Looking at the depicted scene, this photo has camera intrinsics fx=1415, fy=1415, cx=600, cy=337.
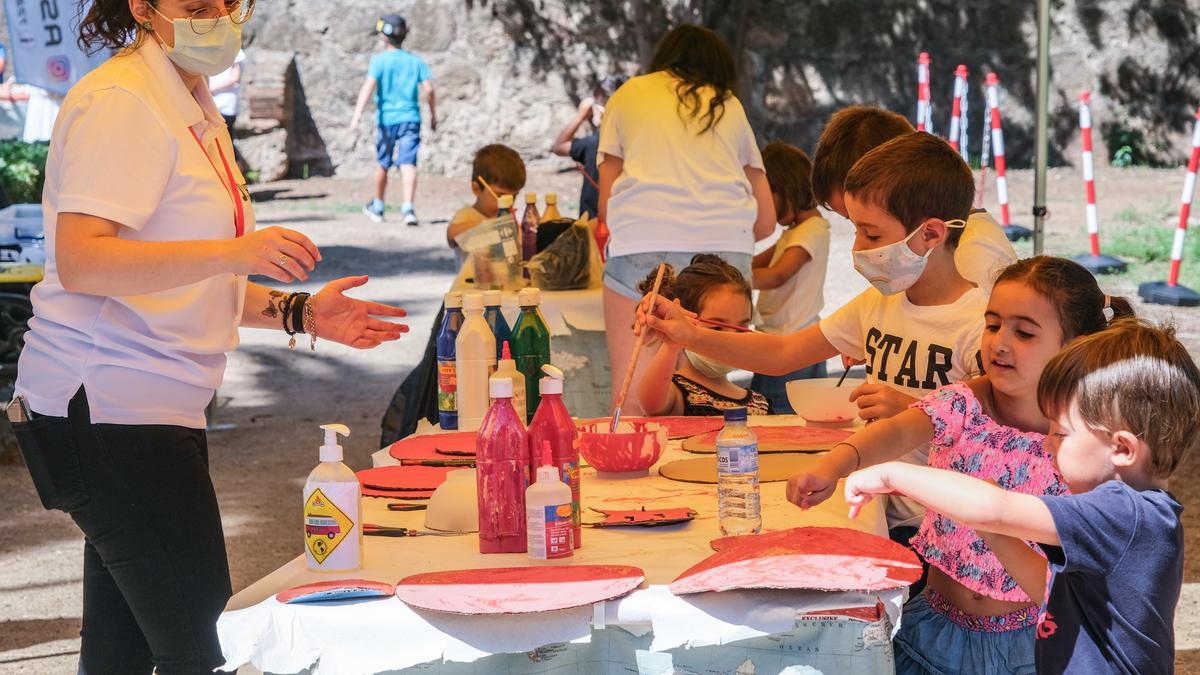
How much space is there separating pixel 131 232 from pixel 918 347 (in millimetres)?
1579

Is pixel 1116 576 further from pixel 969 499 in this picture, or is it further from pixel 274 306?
pixel 274 306

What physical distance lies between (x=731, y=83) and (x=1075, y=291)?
8.38ft

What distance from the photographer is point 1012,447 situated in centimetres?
248

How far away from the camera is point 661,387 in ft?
11.7

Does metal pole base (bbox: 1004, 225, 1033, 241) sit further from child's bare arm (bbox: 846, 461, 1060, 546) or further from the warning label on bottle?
the warning label on bottle

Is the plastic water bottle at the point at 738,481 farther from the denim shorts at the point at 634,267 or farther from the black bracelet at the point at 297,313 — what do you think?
the denim shorts at the point at 634,267

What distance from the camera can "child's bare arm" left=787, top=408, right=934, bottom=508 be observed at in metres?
2.31

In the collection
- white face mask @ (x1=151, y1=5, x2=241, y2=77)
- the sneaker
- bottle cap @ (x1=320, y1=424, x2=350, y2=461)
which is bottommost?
the sneaker

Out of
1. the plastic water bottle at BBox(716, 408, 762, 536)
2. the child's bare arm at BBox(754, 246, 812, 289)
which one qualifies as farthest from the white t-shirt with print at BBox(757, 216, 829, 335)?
the plastic water bottle at BBox(716, 408, 762, 536)

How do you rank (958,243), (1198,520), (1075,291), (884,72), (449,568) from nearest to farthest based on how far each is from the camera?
(449,568) → (1075,291) → (958,243) → (1198,520) → (884,72)

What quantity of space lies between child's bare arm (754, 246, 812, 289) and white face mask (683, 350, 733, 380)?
5.05ft

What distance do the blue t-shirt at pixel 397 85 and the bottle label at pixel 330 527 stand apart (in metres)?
12.0

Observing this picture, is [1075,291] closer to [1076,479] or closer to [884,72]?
[1076,479]

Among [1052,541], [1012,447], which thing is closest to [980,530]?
[1052,541]
